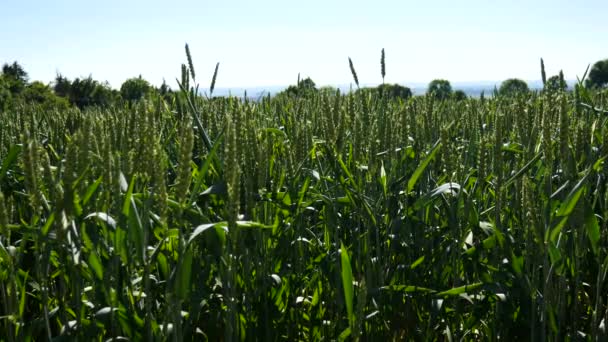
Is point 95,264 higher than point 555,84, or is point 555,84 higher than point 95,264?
point 555,84

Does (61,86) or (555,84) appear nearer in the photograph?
(555,84)

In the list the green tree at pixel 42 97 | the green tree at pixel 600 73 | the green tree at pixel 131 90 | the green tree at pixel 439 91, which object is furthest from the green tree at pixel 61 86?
the green tree at pixel 600 73

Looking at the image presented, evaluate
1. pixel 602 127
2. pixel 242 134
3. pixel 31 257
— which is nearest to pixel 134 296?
pixel 242 134

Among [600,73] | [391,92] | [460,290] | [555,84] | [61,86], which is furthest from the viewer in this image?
[600,73]

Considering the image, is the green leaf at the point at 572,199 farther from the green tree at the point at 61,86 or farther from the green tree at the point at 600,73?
the green tree at the point at 600,73

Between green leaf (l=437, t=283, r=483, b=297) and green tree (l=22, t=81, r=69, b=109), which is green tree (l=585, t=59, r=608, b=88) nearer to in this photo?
green tree (l=22, t=81, r=69, b=109)

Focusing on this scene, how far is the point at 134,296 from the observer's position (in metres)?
1.63

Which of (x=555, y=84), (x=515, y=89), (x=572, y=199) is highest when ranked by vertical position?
(x=555, y=84)

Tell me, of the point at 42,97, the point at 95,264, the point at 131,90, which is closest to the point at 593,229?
the point at 95,264

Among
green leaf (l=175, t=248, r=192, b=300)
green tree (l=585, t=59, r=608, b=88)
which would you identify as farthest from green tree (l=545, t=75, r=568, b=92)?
green tree (l=585, t=59, r=608, b=88)

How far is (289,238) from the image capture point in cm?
203

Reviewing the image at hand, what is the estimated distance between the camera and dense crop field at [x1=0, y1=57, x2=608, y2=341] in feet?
4.50

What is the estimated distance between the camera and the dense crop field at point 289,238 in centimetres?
137

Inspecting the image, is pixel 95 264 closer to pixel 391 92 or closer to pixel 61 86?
pixel 391 92
